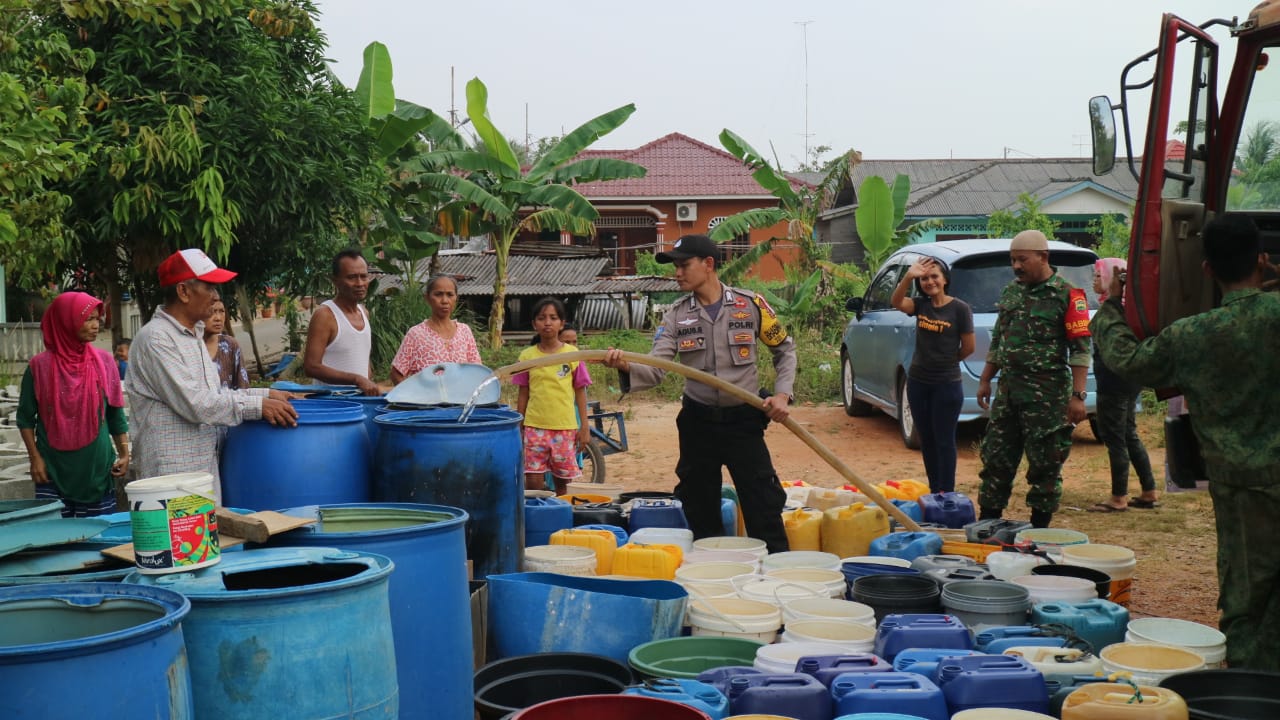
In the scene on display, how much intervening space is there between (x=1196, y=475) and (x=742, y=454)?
205 cm

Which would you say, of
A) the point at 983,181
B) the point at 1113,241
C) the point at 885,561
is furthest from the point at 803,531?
the point at 983,181

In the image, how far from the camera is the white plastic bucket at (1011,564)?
4609 mm

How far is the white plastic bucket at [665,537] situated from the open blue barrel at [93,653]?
300 cm

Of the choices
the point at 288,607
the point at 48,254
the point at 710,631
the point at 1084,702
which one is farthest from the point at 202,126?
the point at 1084,702

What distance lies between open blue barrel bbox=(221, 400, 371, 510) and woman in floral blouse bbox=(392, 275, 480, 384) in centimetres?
193

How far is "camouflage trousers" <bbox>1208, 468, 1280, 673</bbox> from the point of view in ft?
12.6

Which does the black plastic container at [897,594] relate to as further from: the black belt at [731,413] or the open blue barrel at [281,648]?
the open blue barrel at [281,648]

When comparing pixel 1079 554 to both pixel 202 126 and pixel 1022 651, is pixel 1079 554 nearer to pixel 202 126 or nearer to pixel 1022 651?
pixel 1022 651

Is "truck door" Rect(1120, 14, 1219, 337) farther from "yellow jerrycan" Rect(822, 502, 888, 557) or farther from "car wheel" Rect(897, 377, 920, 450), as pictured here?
"car wheel" Rect(897, 377, 920, 450)

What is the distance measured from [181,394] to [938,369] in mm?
4742

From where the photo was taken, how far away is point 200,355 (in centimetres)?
388

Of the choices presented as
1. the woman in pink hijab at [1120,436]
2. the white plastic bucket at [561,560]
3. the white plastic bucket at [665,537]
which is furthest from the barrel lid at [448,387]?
the woman in pink hijab at [1120,436]

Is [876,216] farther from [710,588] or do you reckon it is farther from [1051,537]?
[710,588]

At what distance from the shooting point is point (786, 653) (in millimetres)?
3527
